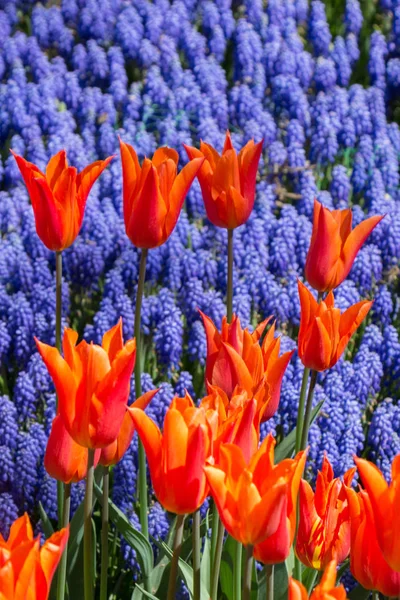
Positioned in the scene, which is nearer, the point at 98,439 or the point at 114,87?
the point at 98,439

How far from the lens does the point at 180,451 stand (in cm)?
115

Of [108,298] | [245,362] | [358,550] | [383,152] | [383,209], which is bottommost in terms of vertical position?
[358,550]

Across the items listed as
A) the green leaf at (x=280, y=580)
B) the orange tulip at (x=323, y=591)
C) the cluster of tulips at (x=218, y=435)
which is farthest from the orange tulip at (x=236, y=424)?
the green leaf at (x=280, y=580)

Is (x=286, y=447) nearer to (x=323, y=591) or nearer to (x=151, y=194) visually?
(x=151, y=194)

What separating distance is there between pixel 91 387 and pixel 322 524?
0.38m

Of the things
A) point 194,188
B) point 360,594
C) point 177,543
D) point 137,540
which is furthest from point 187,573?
point 194,188

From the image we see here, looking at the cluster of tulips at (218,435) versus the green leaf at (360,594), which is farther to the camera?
the green leaf at (360,594)

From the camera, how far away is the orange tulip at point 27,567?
0.98 meters

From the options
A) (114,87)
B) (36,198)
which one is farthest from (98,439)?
(114,87)

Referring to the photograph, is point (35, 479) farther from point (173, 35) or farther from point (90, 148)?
point (173, 35)

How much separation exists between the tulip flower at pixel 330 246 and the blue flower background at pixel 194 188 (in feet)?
2.12

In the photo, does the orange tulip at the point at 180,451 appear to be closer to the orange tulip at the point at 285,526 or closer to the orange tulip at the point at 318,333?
the orange tulip at the point at 285,526

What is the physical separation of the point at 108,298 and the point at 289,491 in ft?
4.89

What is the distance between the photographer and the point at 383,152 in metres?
3.29
